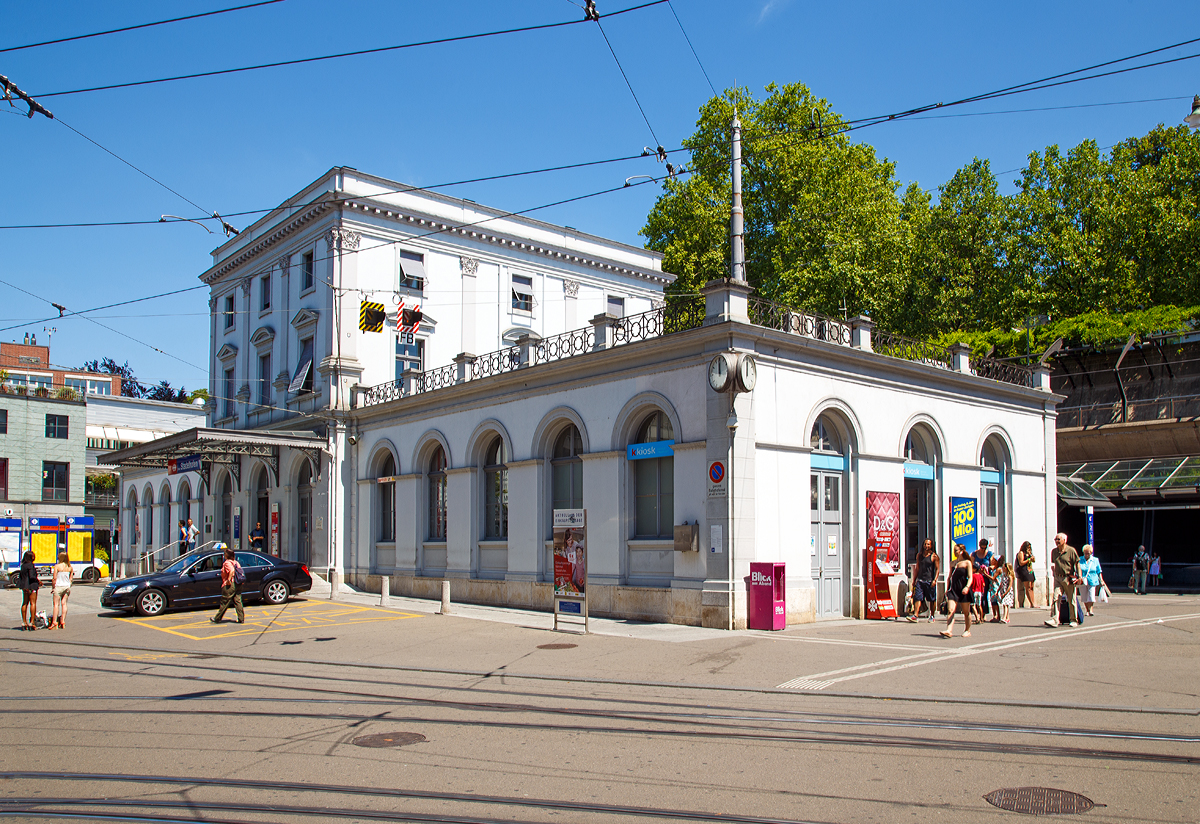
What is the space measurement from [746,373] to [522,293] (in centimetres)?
2040

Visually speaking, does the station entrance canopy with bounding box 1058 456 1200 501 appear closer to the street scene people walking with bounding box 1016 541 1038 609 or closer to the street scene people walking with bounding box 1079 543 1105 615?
the street scene people walking with bounding box 1016 541 1038 609

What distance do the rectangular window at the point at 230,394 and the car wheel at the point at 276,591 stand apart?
49.6 ft

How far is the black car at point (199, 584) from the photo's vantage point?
21.9m

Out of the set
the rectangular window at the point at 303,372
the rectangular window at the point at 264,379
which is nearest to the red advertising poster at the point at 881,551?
the rectangular window at the point at 303,372

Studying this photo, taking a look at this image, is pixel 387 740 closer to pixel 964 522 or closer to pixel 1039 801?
pixel 1039 801

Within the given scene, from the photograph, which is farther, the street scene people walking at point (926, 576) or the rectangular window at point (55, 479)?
the rectangular window at point (55, 479)

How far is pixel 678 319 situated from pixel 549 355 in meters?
4.30

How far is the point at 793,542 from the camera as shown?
1858 centimetres

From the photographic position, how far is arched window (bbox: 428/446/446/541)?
26.0 m

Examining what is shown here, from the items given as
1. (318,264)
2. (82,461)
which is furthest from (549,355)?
(82,461)

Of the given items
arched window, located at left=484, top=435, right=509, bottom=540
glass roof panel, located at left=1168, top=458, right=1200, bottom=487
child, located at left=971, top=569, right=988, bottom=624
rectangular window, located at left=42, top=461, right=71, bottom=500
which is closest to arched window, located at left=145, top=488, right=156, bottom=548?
rectangular window, located at left=42, top=461, right=71, bottom=500

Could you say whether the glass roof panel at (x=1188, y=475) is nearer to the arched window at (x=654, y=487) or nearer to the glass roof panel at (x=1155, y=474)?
the glass roof panel at (x=1155, y=474)

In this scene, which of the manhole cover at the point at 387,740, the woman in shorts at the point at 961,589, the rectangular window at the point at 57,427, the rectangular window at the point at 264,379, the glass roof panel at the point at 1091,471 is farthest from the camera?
the rectangular window at the point at 57,427

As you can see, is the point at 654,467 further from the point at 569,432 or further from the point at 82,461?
the point at 82,461
